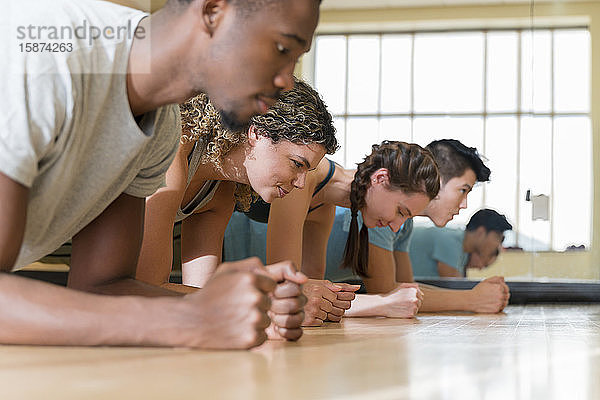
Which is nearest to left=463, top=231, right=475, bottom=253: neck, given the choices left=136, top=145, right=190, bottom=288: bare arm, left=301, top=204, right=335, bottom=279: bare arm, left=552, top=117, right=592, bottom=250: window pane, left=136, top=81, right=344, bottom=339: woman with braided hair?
left=552, top=117, right=592, bottom=250: window pane

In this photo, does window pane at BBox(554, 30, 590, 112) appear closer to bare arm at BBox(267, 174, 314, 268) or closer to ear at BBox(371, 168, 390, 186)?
ear at BBox(371, 168, 390, 186)

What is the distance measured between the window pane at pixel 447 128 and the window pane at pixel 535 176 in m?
0.70

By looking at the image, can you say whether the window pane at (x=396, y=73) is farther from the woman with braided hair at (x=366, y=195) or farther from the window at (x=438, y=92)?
the woman with braided hair at (x=366, y=195)

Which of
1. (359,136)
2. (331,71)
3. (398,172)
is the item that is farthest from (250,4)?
(331,71)

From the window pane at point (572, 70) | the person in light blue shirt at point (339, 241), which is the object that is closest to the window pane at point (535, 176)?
the window pane at point (572, 70)

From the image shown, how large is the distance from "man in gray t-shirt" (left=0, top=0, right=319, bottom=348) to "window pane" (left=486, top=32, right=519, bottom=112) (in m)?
4.57

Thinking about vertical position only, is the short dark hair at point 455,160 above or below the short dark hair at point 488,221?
above

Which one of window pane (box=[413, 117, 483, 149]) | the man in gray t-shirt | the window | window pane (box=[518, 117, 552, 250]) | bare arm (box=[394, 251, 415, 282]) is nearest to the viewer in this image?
the man in gray t-shirt

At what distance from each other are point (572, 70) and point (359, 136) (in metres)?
1.62

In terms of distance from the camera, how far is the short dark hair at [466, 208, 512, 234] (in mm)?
4680

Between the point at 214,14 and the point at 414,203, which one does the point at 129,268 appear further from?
the point at 414,203

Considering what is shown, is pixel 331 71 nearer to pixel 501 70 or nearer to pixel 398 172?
pixel 501 70

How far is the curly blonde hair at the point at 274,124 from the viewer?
5.02 ft

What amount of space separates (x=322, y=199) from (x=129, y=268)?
1097 mm
